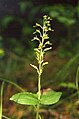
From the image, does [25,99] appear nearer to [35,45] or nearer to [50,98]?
[50,98]

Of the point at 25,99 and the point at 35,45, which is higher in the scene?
the point at 35,45

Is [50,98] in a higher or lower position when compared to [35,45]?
lower

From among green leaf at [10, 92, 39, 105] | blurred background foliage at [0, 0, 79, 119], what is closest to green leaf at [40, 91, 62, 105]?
green leaf at [10, 92, 39, 105]

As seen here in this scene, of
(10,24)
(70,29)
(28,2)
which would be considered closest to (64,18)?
(70,29)

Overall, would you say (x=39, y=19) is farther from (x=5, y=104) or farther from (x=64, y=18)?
(x=5, y=104)

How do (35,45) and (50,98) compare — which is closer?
(50,98)

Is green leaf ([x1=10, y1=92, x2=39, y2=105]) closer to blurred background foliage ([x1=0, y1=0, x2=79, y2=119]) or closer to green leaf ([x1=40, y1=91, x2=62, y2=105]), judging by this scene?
green leaf ([x1=40, y1=91, x2=62, y2=105])

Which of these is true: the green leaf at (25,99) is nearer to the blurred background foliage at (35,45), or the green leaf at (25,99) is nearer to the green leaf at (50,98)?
the green leaf at (50,98)

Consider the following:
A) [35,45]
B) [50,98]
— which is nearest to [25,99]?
[50,98]
